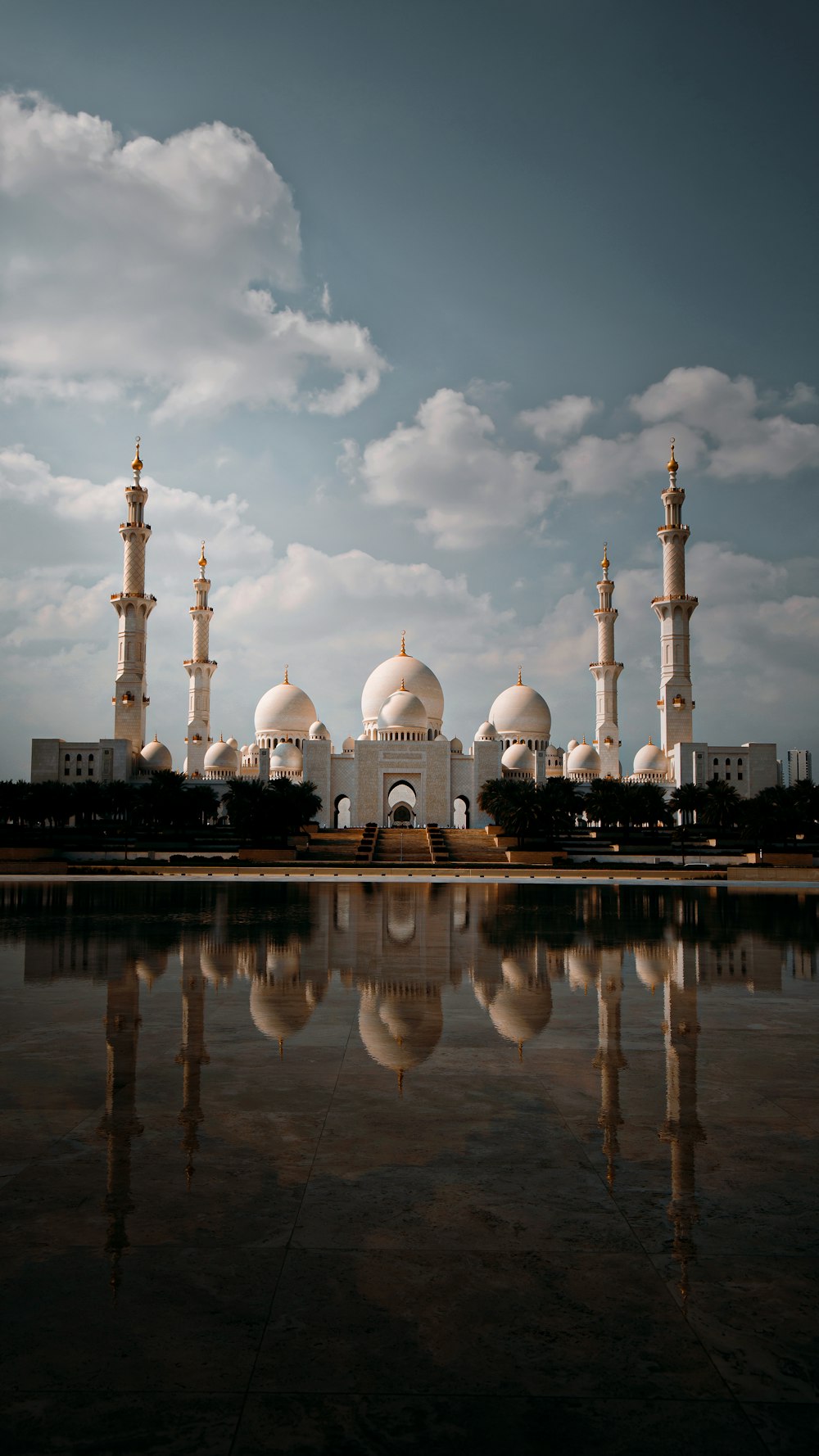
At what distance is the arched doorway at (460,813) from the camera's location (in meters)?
60.7

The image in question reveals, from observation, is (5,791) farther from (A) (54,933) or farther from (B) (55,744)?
(A) (54,933)

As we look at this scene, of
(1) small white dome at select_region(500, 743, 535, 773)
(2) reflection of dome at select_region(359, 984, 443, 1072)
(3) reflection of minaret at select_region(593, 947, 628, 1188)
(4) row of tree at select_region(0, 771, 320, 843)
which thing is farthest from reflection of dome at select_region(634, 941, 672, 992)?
(1) small white dome at select_region(500, 743, 535, 773)

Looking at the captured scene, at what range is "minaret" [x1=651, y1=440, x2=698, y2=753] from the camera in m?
59.9

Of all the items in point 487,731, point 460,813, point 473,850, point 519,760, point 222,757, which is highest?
point 487,731

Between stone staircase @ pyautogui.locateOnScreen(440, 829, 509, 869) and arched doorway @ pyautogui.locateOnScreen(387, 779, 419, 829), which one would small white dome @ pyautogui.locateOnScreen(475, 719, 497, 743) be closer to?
arched doorway @ pyautogui.locateOnScreen(387, 779, 419, 829)

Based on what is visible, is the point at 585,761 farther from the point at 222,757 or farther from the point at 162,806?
the point at 162,806

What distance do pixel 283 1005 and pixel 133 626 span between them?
5528 centimetres

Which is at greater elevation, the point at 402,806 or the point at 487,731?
the point at 487,731

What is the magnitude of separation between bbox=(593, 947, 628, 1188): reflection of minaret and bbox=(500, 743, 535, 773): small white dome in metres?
54.5

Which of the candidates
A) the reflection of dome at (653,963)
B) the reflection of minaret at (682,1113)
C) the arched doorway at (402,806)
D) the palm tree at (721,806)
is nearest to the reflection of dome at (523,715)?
the arched doorway at (402,806)

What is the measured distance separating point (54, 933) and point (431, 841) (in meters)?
31.9

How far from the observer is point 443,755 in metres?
58.9

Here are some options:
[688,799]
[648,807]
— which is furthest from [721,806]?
[648,807]

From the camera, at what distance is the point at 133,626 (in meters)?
60.4
